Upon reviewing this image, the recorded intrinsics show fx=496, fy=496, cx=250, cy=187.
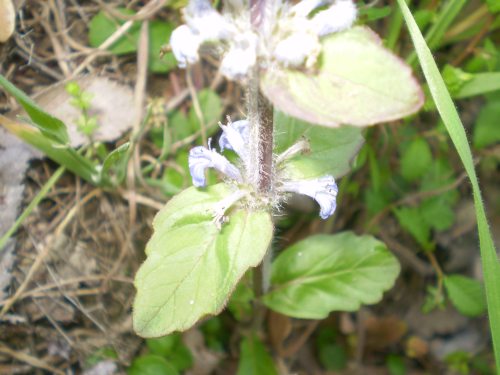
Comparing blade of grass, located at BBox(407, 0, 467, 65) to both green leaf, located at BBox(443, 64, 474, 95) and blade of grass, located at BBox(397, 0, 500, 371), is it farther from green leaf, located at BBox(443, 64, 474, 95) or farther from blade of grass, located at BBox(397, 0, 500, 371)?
blade of grass, located at BBox(397, 0, 500, 371)

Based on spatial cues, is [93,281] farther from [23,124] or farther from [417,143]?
[417,143]

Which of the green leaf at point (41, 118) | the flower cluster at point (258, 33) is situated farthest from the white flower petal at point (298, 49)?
the green leaf at point (41, 118)

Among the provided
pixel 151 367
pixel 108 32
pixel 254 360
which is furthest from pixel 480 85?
pixel 151 367

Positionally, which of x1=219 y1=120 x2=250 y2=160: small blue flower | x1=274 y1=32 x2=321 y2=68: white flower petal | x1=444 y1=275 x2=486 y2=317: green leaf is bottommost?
x1=444 y1=275 x2=486 y2=317: green leaf

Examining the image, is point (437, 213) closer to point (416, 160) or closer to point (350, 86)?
point (416, 160)

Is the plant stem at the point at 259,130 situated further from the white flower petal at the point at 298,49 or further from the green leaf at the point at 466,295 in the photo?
the green leaf at the point at 466,295

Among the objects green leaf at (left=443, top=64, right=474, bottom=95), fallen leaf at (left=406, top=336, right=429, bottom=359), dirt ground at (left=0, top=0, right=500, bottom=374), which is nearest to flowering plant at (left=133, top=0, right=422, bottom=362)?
dirt ground at (left=0, top=0, right=500, bottom=374)
